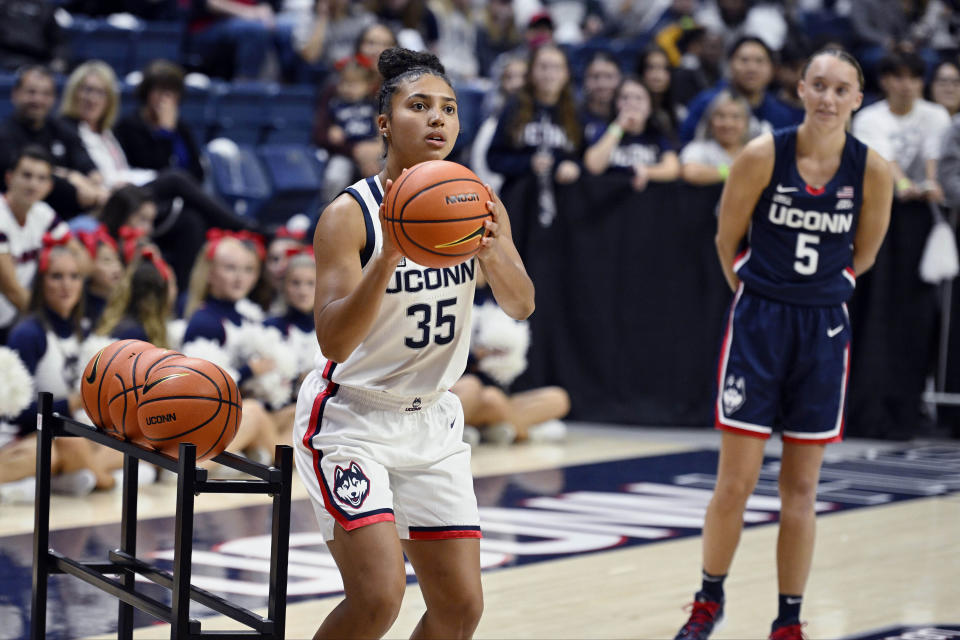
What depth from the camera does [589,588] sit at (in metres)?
5.33

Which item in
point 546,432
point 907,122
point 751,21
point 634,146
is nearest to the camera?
point 546,432

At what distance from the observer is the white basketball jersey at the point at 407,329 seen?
3.31m

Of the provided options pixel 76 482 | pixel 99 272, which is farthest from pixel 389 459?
pixel 99 272

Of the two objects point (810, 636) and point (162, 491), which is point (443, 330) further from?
point (162, 491)

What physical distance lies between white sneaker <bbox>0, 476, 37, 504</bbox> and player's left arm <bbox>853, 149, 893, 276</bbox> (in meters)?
4.06

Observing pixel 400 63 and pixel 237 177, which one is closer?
pixel 400 63

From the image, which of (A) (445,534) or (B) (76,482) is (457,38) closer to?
(B) (76,482)

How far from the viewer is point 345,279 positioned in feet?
10.5

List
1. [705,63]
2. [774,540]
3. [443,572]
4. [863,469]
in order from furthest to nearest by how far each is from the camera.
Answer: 1. [705,63]
2. [863,469]
3. [774,540]
4. [443,572]

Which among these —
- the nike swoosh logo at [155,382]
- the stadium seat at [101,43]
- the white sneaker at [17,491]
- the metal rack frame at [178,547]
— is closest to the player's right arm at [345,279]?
the metal rack frame at [178,547]

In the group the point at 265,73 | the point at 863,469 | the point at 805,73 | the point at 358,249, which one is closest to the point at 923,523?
the point at 863,469

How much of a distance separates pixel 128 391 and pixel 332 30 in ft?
27.3

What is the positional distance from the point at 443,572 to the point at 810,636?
1.98 m

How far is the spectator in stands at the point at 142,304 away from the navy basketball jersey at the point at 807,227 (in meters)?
3.77
